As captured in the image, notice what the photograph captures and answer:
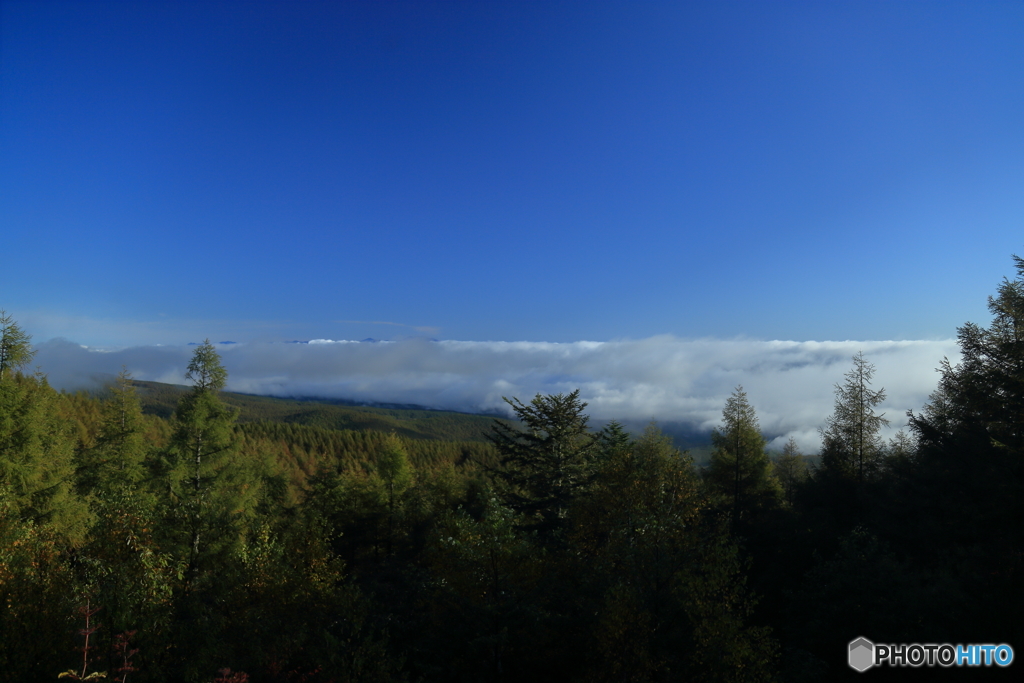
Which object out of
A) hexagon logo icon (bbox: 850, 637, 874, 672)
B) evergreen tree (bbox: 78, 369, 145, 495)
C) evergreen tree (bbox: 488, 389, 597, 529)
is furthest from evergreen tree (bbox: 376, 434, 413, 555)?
hexagon logo icon (bbox: 850, 637, 874, 672)

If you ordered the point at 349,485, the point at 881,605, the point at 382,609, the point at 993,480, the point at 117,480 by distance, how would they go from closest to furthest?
the point at 881,605 < the point at 993,480 < the point at 382,609 < the point at 117,480 < the point at 349,485

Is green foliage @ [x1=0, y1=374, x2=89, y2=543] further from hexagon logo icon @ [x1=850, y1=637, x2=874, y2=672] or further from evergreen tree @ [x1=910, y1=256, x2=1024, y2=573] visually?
evergreen tree @ [x1=910, y1=256, x2=1024, y2=573]

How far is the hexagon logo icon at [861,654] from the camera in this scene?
1871 centimetres

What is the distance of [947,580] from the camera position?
17859 mm

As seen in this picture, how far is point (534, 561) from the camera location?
18797mm

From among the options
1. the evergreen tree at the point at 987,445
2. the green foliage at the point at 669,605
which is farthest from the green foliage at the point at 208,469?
the evergreen tree at the point at 987,445

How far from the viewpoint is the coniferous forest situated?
1324 cm

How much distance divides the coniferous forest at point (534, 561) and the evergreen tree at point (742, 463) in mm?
4306

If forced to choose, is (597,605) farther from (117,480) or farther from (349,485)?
(349,485)

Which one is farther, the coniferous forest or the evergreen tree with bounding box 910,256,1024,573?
the evergreen tree with bounding box 910,256,1024,573

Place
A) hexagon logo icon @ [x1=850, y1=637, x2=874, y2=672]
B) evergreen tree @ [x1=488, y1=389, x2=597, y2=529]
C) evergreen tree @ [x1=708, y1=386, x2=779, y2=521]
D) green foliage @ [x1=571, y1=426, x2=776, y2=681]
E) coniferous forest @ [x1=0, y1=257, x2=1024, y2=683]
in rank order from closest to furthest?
coniferous forest @ [x1=0, y1=257, x2=1024, y2=683] → green foliage @ [x1=571, y1=426, x2=776, y2=681] → hexagon logo icon @ [x1=850, y1=637, x2=874, y2=672] → evergreen tree @ [x1=488, y1=389, x2=597, y2=529] → evergreen tree @ [x1=708, y1=386, x2=779, y2=521]

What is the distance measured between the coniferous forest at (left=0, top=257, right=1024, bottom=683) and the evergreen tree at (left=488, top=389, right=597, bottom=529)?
0.47ft

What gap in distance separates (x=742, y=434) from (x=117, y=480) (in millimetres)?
51259

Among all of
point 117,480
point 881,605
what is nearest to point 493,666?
point 881,605
